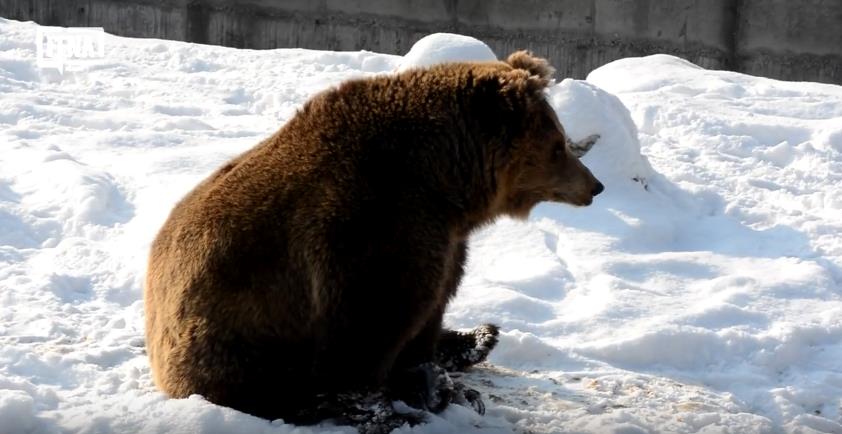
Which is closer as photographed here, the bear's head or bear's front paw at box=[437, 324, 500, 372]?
the bear's head

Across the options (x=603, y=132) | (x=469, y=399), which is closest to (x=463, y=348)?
(x=469, y=399)

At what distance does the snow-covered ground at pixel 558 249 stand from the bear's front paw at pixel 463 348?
0.11 metres

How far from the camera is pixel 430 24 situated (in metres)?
14.2

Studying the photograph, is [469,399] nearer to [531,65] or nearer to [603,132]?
[531,65]

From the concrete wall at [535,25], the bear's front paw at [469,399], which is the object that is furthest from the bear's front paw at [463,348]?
the concrete wall at [535,25]

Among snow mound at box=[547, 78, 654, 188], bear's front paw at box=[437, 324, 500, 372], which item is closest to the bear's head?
bear's front paw at box=[437, 324, 500, 372]

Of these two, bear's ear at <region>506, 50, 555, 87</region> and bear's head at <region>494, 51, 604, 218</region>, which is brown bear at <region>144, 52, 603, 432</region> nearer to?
bear's head at <region>494, 51, 604, 218</region>

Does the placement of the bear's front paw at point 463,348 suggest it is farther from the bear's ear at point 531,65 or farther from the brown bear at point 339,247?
the bear's ear at point 531,65

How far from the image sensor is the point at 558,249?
720cm

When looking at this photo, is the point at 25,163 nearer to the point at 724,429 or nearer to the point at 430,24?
the point at 724,429

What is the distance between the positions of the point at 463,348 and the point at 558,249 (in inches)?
77.7

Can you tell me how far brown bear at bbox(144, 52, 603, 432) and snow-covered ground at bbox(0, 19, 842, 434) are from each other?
19 cm

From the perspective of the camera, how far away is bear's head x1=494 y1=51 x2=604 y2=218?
4723 millimetres

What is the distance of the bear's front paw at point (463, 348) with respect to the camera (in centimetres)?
533
